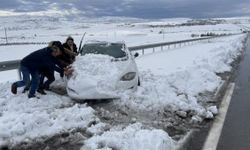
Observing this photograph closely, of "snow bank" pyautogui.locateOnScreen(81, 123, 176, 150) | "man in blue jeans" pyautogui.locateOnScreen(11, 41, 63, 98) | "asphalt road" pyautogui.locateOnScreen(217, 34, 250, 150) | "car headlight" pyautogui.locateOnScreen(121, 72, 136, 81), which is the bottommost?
"asphalt road" pyautogui.locateOnScreen(217, 34, 250, 150)

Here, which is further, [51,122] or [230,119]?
[230,119]

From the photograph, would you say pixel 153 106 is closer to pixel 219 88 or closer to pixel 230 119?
pixel 230 119

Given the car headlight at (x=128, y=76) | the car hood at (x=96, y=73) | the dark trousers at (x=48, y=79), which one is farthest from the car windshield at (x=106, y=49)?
the dark trousers at (x=48, y=79)

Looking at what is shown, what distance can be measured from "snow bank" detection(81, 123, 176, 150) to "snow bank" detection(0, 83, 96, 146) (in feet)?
3.62

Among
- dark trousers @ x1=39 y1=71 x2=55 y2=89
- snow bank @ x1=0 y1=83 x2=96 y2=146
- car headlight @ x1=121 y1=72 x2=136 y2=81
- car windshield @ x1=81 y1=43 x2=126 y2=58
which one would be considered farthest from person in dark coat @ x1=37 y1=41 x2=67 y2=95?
car headlight @ x1=121 y1=72 x2=136 y2=81

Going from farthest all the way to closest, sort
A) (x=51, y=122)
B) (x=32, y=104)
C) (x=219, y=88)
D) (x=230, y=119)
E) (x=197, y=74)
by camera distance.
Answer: (x=197, y=74), (x=219, y=88), (x=32, y=104), (x=230, y=119), (x=51, y=122)

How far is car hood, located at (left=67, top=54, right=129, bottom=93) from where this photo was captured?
33.2ft

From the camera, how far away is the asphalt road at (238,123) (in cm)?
699

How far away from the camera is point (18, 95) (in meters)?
10.7

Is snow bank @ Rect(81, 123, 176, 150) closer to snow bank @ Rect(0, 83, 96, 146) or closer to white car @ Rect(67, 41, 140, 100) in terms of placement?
snow bank @ Rect(0, 83, 96, 146)

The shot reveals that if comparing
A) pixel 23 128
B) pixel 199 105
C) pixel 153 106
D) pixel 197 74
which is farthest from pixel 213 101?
pixel 23 128

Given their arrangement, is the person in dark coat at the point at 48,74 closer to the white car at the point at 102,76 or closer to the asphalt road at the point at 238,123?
the white car at the point at 102,76

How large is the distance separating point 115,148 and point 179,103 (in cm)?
377

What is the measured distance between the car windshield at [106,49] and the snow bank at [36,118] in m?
2.55
